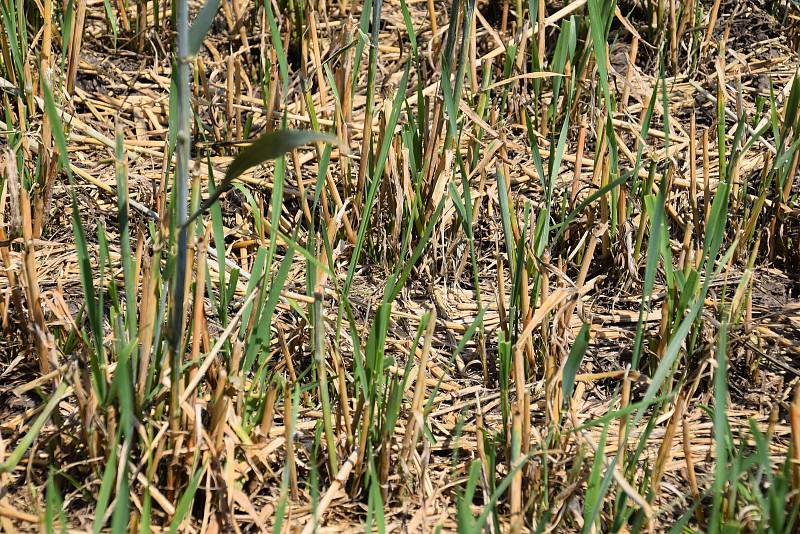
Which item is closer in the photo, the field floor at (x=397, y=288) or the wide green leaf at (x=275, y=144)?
the wide green leaf at (x=275, y=144)

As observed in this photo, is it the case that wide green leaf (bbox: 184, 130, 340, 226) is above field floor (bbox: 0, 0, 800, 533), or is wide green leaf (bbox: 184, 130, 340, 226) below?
above

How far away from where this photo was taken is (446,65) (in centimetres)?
148

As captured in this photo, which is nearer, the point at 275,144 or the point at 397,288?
the point at 275,144

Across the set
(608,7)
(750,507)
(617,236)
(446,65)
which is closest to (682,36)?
(608,7)

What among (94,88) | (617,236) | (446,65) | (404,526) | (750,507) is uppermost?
(446,65)

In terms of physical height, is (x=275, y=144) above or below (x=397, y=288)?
above

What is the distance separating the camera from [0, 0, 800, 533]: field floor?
117 cm

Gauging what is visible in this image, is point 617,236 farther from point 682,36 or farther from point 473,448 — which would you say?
point 682,36

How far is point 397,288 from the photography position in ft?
4.65

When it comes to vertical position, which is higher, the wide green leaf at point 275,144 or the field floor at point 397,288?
the wide green leaf at point 275,144

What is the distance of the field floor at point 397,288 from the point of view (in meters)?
1.17

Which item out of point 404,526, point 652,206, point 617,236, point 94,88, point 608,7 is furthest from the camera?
point 94,88

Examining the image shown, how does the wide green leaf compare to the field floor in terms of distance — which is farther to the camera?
the field floor

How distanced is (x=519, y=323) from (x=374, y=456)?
1.34 ft
